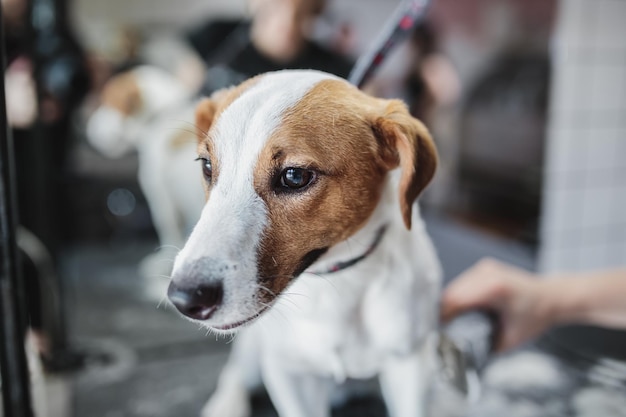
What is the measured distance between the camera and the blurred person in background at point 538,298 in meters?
0.61

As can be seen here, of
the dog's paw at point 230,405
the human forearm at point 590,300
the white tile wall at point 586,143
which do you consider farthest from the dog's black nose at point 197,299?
the white tile wall at point 586,143

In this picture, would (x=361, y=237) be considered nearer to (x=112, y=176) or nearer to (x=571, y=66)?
(x=112, y=176)

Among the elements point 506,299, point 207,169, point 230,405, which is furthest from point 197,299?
point 506,299

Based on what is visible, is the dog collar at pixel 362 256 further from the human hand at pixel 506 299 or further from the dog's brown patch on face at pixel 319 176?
the human hand at pixel 506 299

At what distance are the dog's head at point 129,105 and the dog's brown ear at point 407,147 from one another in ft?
1.48

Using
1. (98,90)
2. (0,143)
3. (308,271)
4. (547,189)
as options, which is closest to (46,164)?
(98,90)

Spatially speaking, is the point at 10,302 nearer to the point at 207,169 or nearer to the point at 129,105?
the point at 207,169

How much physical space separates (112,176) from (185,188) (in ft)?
2.20

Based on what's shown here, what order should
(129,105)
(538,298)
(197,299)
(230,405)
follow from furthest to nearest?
(129,105), (538,298), (230,405), (197,299)

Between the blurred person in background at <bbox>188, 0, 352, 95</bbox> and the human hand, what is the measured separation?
26 cm

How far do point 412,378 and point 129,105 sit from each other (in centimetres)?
72

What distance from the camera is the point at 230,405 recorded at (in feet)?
1.81

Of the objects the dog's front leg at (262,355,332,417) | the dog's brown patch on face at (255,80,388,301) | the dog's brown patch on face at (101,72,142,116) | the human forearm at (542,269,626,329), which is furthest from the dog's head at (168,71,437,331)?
the dog's brown patch on face at (101,72,142,116)

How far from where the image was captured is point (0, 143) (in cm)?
42
